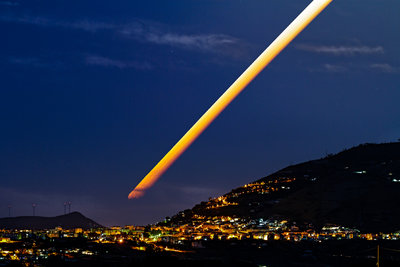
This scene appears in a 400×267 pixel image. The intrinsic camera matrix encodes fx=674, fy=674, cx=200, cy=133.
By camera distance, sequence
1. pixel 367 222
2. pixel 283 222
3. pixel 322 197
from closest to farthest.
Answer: pixel 367 222, pixel 283 222, pixel 322 197

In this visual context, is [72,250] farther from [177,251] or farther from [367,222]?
[367,222]

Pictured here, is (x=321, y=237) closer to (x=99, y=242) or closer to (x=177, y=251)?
(x=177, y=251)

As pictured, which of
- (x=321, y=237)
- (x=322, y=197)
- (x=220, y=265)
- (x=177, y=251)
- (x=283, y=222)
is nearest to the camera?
(x=220, y=265)

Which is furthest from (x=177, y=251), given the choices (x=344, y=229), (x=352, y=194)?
(x=352, y=194)

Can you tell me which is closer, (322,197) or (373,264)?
(373,264)

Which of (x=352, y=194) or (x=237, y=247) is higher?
(x=352, y=194)

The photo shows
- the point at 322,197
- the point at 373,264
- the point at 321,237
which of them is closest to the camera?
the point at 373,264

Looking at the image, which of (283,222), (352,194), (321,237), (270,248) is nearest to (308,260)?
(270,248)

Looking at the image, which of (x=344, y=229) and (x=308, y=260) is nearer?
(x=308, y=260)

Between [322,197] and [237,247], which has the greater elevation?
[322,197]
